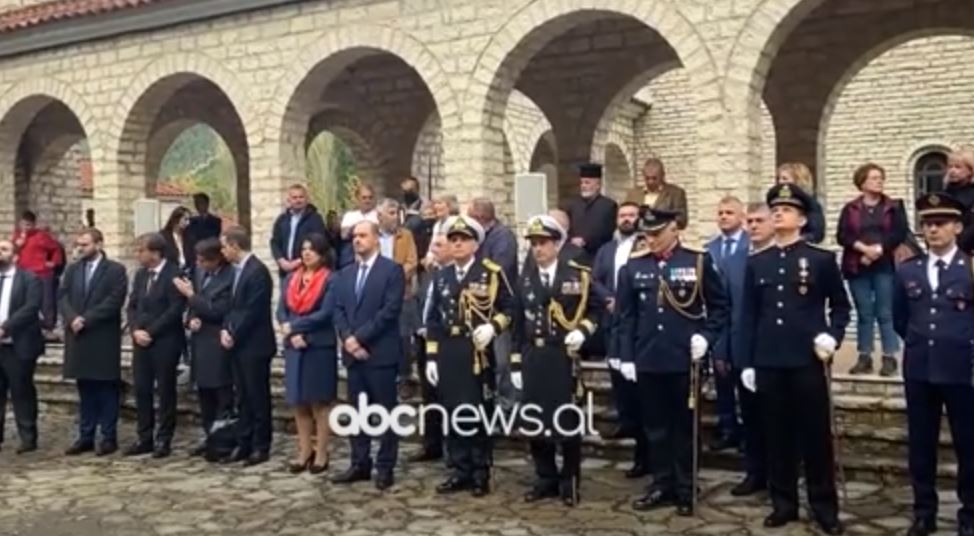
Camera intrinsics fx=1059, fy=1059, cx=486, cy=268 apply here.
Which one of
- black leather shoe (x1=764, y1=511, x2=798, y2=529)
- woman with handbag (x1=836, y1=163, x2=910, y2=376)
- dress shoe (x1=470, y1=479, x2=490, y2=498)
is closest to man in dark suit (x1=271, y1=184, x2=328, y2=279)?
dress shoe (x1=470, y1=479, x2=490, y2=498)

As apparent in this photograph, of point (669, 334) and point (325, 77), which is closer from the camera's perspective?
point (669, 334)

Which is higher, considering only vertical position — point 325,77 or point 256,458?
point 325,77

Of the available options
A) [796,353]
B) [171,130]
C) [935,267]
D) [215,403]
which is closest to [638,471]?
[796,353]

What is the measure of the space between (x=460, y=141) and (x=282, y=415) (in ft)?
11.0

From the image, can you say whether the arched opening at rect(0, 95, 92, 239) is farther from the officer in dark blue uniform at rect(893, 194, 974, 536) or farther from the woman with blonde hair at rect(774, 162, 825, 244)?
the officer in dark blue uniform at rect(893, 194, 974, 536)

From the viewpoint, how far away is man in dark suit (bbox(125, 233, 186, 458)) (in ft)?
27.1

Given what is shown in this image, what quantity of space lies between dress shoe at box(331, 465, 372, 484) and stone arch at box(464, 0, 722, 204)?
4248 mm

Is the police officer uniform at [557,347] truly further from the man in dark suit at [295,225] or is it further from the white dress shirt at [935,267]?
the man in dark suit at [295,225]

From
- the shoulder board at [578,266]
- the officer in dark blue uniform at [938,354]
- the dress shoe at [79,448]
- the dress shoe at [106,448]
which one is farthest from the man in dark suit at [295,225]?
the officer in dark blue uniform at [938,354]

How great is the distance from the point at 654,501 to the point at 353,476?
84.1 inches

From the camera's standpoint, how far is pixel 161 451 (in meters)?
8.28

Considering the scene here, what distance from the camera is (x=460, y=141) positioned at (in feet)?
35.2

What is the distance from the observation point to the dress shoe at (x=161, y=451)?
824 cm

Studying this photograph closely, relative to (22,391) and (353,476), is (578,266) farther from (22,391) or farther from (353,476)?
(22,391)
